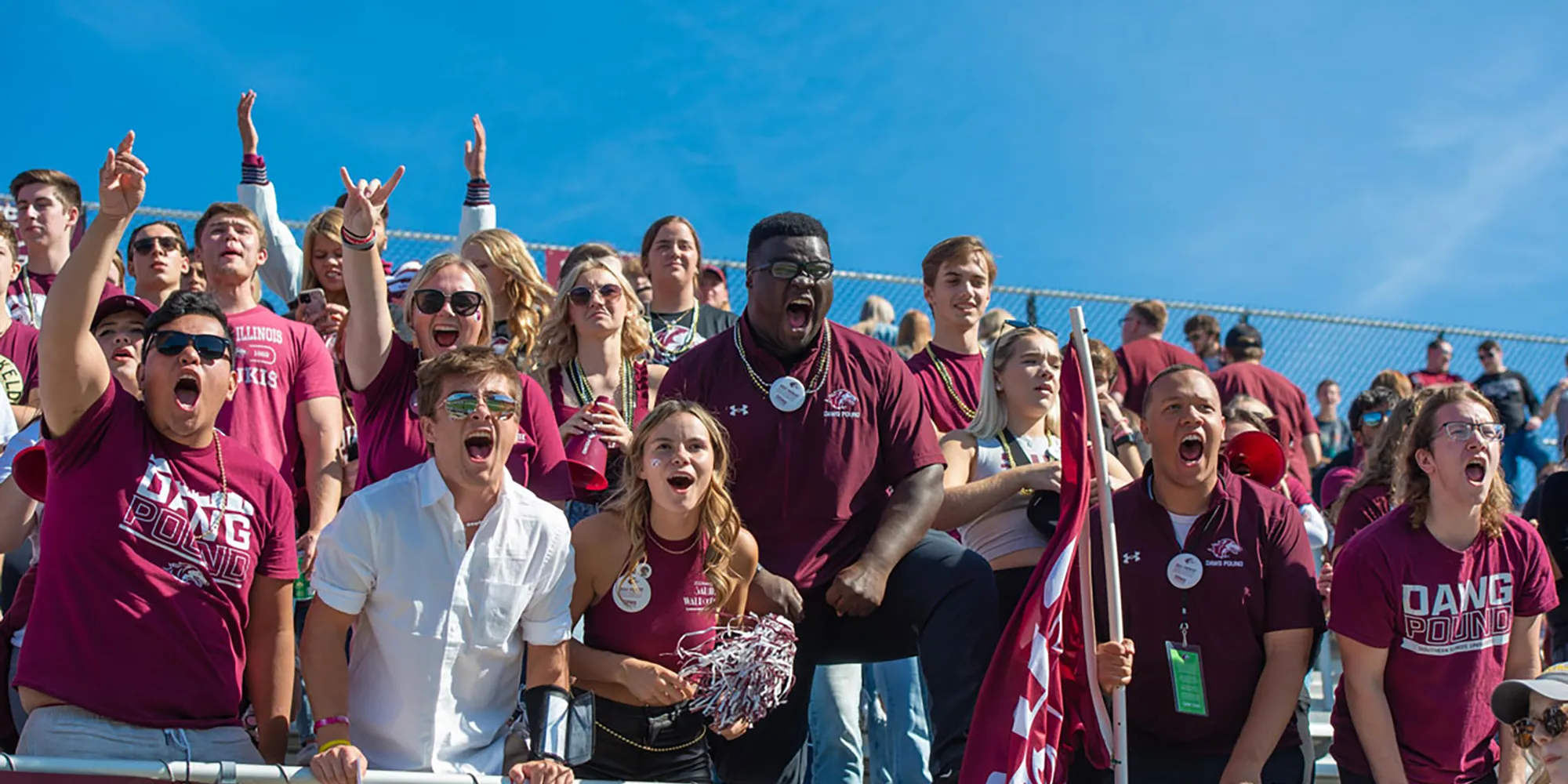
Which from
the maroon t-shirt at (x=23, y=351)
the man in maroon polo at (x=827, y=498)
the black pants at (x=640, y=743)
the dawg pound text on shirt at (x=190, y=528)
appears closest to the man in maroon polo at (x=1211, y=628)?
the man in maroon polo at (x=827, y=498)

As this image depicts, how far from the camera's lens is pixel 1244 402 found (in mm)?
6910

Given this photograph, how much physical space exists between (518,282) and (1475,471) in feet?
12.4

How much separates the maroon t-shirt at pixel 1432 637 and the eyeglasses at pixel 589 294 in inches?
116

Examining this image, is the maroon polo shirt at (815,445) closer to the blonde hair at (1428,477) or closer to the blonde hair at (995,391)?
the blonde hair at (995,391)

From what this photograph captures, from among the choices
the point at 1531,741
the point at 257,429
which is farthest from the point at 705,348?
the point at 1531,741

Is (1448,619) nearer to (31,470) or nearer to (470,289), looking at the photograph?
(470,289)

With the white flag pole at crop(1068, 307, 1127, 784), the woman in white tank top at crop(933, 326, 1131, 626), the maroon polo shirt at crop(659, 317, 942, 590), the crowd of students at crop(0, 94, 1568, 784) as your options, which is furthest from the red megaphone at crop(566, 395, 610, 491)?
the white flag pole at crop(1068, 307, 1127, 784)

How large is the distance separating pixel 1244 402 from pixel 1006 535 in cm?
202

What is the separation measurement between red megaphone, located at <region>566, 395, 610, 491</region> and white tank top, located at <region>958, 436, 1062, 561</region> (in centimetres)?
135

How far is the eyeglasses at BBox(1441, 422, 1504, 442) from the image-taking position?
5156mm

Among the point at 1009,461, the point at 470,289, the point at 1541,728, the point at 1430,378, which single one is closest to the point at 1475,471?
the point at 1541,728

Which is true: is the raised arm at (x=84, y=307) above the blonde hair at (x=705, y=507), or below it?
above

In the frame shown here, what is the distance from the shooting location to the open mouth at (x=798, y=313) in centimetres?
516

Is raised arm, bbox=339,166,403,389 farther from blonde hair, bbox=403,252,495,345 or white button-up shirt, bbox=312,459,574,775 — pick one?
white button-up shirt, bbox=312,459,574,775
